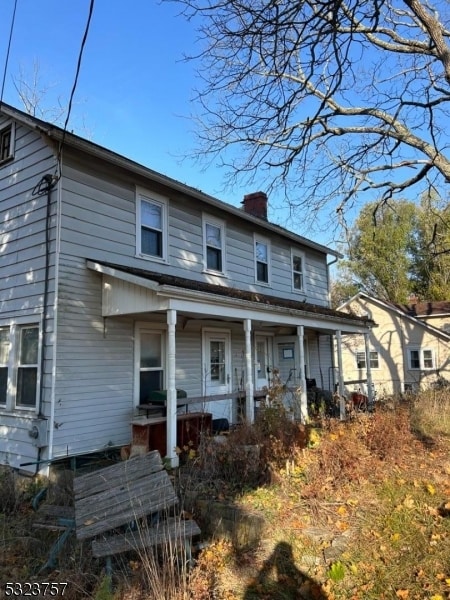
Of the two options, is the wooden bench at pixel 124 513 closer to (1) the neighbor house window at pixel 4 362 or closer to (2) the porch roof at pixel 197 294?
(2) the porch roof at pixel 197 294

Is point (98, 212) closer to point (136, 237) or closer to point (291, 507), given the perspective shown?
point (136, 237)

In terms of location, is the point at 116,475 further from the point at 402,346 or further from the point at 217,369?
the point at 402,346

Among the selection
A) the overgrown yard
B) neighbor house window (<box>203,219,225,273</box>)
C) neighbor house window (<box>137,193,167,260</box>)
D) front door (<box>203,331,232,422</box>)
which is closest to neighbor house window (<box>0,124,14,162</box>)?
neighbor house window (<box>137,193,167,260</box>)

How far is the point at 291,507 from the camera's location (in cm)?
549

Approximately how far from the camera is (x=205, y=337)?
1150 cm

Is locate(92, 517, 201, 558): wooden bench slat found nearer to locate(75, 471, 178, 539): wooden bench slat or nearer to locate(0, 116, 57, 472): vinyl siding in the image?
locate(75, 471, 178, 539): wooden bench slat

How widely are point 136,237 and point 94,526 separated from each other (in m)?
6.18

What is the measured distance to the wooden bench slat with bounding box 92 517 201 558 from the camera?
14.5 feet

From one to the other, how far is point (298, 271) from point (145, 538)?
12538 mm

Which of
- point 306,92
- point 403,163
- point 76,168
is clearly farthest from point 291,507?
point 403,163

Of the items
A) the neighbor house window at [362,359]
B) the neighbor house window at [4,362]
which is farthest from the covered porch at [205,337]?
the neighbor house window at [362,359]

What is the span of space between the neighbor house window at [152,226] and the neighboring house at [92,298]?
0.03m

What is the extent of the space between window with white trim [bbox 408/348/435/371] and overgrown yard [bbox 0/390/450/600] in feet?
58.6

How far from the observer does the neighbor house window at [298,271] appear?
623 inches
